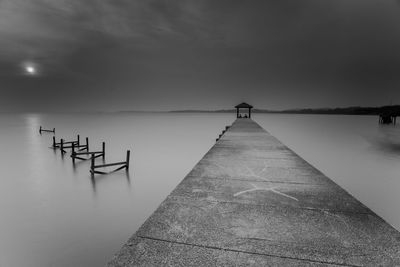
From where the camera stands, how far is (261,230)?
2975 millimetres

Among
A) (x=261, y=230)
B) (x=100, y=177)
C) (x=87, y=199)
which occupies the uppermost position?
(x=261, y=230)

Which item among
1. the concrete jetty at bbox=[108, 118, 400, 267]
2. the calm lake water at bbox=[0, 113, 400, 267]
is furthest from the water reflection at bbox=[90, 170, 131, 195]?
the concrete jetty at bbox=[108, 118, 400, 267]

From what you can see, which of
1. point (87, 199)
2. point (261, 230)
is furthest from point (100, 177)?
point (261, 230)

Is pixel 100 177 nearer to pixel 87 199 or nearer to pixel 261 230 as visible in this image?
pixel 87 199

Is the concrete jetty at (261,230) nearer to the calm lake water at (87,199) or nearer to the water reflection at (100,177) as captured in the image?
the calm lake water at (87,199)

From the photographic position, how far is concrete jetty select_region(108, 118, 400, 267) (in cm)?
241

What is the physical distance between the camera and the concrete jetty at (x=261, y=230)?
241cm

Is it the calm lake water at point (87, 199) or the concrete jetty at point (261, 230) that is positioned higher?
the concrete jetty at point (261, 230)

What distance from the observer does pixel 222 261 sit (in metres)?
2.35

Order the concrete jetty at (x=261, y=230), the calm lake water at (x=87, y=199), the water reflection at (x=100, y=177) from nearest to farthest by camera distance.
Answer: the concrete jetty at (x=261, y=230)
the calm lake water at (x=87, y=199)
the water reflection at (x=100, y=177)

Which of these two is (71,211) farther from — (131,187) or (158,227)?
(158,227)

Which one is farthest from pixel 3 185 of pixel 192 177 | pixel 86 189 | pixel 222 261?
pixel 222 261

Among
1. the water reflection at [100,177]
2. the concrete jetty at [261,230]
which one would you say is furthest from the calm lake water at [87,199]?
the concrete jetty at [261,230]

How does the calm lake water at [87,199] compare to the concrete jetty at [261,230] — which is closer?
the concrete jetty at [261,230]
